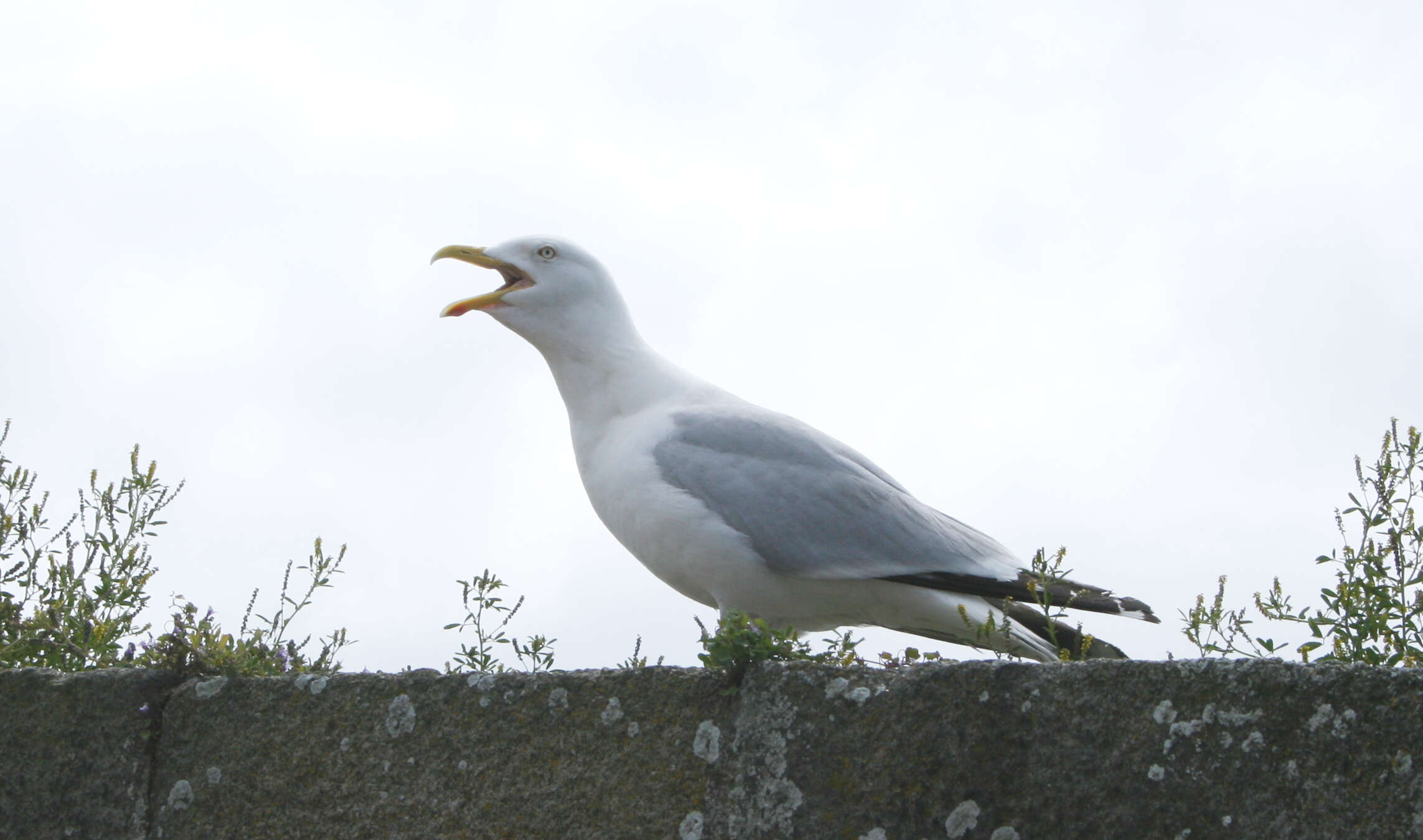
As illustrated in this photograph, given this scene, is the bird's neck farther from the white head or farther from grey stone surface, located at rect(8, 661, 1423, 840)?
grey stone surface, located at rect(8, 661, 1423, 840)

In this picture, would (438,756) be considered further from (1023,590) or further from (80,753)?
(1023,590)

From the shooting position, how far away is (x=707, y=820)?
2.38 meters

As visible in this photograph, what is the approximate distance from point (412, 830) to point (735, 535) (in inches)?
56.9

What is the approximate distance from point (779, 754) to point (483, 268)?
2.82 m

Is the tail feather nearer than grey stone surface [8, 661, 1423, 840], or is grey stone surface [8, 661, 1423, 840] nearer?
grey stone surface [8, 661, 1423, 840]

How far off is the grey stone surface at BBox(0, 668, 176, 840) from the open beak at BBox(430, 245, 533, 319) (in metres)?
1.93

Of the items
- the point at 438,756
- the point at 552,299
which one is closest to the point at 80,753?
the point at 438,756

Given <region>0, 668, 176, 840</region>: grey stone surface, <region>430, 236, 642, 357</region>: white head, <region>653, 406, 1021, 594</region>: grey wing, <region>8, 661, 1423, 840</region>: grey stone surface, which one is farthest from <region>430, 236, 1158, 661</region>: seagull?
<region>0, 668, 176, 840</region>: grey stone surface

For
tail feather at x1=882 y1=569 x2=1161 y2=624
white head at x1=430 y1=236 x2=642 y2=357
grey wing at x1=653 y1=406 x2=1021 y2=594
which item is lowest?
tail feather at x1=882 y1=569 x2=1161 y2=624

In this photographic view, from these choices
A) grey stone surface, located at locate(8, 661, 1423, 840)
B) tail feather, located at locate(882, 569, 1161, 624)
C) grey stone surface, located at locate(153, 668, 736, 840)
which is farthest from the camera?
tail feather, located at locate(882, 569, 1161, 624)

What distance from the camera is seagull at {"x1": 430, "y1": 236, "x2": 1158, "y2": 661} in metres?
3.77

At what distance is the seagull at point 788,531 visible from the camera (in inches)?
148

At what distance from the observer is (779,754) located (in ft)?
7.76

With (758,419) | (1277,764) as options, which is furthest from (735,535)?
(1277,764)
